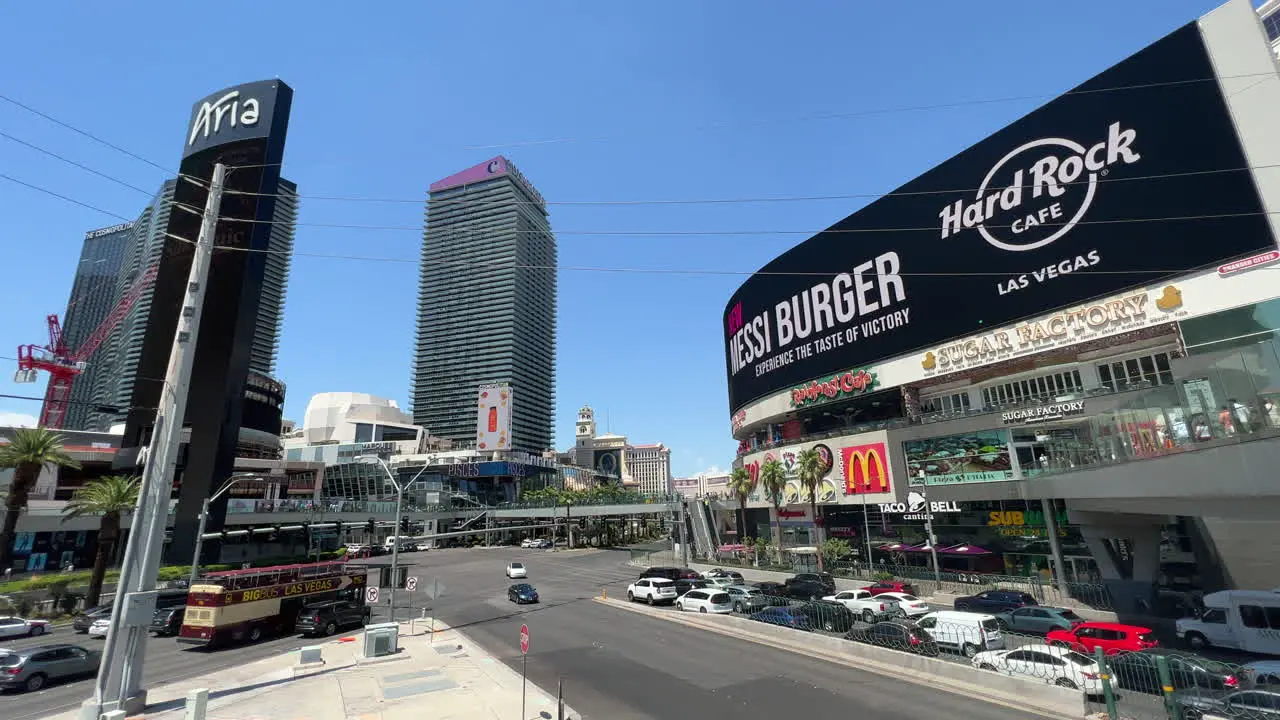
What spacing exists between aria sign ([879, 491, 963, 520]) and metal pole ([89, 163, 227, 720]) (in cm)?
4865

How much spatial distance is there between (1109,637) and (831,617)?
381 inches

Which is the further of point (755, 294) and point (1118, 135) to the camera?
point (755, 294)

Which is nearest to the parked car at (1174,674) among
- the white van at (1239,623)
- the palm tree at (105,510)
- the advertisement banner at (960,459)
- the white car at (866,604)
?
the white van at (1239,623)

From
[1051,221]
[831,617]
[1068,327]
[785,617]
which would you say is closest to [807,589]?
[785,617]

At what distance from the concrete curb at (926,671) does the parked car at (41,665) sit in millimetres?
25959

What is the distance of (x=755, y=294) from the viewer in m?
78.5

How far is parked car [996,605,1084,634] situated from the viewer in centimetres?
2497

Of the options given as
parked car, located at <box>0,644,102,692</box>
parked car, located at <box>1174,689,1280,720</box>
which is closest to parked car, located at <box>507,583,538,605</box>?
parked car, located at <box>0,644,102,692</box>

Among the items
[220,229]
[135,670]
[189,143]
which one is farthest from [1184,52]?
[189,143]

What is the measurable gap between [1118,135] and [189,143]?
292 feet

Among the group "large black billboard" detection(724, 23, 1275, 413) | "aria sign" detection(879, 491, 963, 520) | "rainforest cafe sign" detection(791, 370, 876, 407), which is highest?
"large black billboard" detection(724, 23, 1275, 413)

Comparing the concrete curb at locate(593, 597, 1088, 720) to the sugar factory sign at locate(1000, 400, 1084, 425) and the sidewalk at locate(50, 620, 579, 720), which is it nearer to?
the sidewalk at locate(50, 620, 579, 720)

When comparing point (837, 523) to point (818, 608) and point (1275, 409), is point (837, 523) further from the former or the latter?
point (1275, 409)

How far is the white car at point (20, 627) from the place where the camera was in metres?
31.8
